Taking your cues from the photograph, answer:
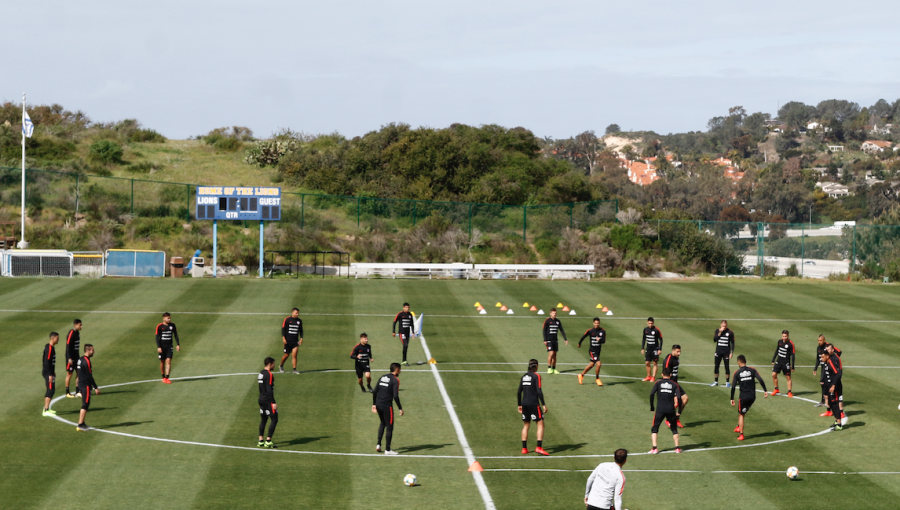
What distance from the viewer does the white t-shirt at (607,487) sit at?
1192cm

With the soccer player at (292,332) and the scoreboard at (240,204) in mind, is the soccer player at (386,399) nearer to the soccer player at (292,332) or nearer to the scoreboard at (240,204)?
the soccer player at (292,332)

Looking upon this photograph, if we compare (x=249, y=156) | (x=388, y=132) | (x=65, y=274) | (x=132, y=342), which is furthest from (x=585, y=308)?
(x=249, y=156)

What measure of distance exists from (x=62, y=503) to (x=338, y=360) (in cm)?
1454

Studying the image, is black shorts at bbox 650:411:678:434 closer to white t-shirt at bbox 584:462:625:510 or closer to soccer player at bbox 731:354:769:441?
soccer player at bbox 731:354:769:441

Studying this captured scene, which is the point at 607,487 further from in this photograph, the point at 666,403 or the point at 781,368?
the point at 781,368

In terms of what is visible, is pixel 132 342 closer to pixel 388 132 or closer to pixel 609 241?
pixel 609 241

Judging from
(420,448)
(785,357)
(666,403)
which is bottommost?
(420,448)

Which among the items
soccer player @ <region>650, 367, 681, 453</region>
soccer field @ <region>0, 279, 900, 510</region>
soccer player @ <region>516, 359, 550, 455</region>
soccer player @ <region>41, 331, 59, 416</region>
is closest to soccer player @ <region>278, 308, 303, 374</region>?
soccer field @ <region>0, 279, 900, 510</region>

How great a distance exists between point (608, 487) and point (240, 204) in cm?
3925

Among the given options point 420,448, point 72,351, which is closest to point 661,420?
point 420,448

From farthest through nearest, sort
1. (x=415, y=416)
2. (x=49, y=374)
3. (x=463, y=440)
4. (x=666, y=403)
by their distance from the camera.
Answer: (x=415, y=416), (x=49, y=374), (x=463, y=440), (x=666, y=403)

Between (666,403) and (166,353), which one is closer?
(666,403)

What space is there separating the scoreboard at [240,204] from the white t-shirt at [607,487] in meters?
38.1

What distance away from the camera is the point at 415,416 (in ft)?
70.2
